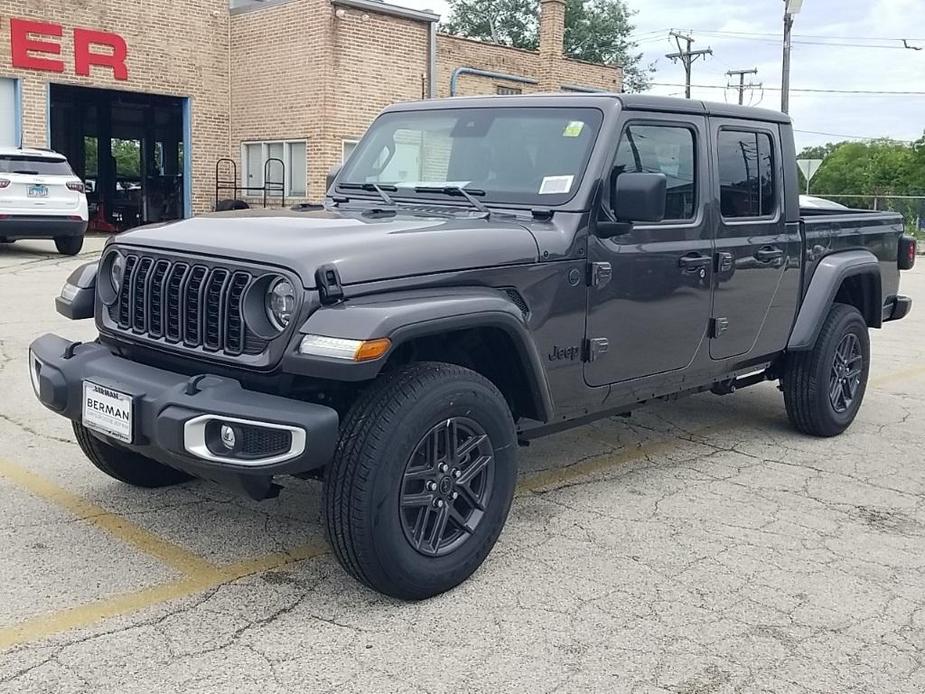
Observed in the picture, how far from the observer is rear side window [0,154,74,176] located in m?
14.7

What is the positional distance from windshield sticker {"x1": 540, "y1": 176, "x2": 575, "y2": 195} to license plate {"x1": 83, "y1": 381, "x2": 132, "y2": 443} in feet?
6.36

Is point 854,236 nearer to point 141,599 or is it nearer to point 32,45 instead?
point 141,599

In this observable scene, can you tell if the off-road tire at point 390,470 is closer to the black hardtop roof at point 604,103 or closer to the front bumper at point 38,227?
the black hardtop roof at point 604,103

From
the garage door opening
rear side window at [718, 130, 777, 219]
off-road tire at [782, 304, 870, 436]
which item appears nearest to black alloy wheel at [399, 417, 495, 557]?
rear side window at [718, 130, 777, 219]

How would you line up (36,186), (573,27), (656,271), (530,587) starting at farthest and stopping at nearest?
(573,27) < (36,186) < (656,271) < (530,587)

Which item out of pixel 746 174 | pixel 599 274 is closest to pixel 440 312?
pixel 599 274

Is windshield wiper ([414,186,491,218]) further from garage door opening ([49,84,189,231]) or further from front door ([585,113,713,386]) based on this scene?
garage door opening ([49,84,189,231])

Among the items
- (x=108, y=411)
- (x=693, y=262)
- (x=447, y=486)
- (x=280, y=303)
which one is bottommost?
(x=447, y=486)

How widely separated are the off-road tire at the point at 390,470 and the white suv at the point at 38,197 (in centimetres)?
1291

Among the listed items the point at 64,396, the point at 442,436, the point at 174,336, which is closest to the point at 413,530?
the point at 442,436

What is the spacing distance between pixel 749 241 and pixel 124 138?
27386 mm

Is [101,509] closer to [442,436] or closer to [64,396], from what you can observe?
[64,396]

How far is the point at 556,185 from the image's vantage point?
4324 millimetres

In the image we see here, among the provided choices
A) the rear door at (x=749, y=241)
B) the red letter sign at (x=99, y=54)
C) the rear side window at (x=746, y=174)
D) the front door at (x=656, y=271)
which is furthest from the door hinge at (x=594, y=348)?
the red letter sign at (x=99, y=54)
